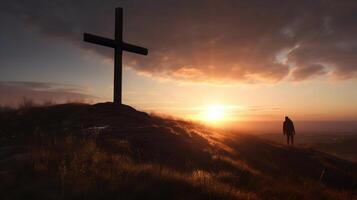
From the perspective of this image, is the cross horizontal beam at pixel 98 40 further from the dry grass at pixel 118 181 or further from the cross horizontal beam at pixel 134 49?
the dry grass at pixel 118 181

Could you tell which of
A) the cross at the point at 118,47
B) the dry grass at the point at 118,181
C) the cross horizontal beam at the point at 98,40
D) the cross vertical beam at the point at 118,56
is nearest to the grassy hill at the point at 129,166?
the dry grass at the point at 118,181

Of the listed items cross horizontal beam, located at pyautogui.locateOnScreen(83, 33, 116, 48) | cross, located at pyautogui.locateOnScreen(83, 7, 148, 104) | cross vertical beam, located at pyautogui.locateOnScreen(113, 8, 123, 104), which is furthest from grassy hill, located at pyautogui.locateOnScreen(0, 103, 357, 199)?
cross horizontal beam, located at pyautogui.locateOnScreen(83, 33, 116, 48)

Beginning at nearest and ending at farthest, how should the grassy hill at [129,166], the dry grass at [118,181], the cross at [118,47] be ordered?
the dry grass at [118,181], the grassy hill at [129,166], the cross at [118,47]

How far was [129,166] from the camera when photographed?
7.91 metres

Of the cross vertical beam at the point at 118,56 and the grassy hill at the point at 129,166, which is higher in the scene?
the cross vertical beam at the point at 118,56

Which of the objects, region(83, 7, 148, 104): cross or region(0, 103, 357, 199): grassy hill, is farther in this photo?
region(83, 7, 148, 104): cross

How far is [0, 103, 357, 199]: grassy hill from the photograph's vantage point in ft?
21.6

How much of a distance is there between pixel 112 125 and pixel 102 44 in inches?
194

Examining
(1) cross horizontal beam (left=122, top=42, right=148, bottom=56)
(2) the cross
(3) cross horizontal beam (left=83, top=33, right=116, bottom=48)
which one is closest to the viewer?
(3) cross horizontal beam (left=83, top=33, right=116, bottom=48)

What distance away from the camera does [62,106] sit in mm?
20234

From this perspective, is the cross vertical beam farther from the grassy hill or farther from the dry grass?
the dry grass

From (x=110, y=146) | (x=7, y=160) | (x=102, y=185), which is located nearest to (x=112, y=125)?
(x=110, y=146)

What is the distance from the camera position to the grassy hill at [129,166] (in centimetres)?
659

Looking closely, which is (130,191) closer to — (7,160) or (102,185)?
(102,185)
